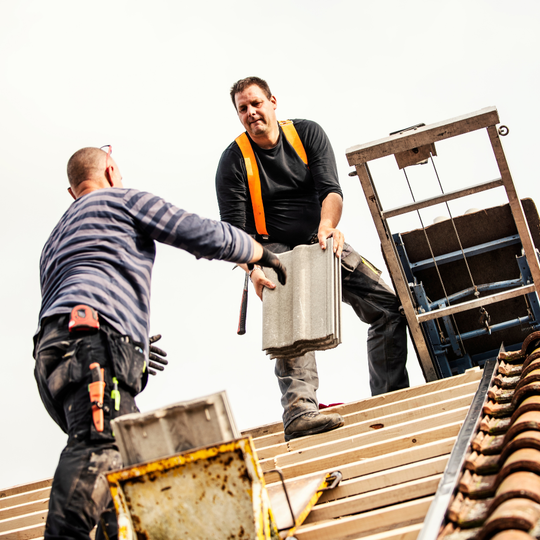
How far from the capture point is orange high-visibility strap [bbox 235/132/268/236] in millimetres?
5119

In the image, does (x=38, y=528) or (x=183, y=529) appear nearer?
(x=183, y=529)

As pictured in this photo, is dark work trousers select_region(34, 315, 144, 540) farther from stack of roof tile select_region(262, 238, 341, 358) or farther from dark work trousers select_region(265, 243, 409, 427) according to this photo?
dark work trousers select_region(265, 243, 409, 427)

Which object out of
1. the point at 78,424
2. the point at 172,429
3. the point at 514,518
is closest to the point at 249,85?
the point at 78,424

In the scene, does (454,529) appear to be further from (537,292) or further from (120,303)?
(537,292)

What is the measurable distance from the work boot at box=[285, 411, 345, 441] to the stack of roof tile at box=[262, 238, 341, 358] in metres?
0.46

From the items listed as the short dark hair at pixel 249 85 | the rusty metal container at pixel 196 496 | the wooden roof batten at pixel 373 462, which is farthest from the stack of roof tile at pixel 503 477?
the short dark hair at pixel 249 85

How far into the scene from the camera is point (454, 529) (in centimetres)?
205

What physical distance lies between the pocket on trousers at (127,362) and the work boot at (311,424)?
5.81 ft

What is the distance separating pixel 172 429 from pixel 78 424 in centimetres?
51

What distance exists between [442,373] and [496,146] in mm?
1949

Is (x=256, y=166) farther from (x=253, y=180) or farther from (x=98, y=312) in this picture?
(x=98, y=312)

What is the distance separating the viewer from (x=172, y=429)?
217 cm

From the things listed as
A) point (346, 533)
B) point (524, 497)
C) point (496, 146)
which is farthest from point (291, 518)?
point (496, 146)

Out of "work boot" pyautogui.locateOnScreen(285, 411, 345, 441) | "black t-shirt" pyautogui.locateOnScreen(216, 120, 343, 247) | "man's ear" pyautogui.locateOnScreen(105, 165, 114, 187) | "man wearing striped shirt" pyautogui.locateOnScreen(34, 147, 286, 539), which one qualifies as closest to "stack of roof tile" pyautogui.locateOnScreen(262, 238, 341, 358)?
"work boot" pyautogui.locateOnScreen(285, 411, 345, 441)
